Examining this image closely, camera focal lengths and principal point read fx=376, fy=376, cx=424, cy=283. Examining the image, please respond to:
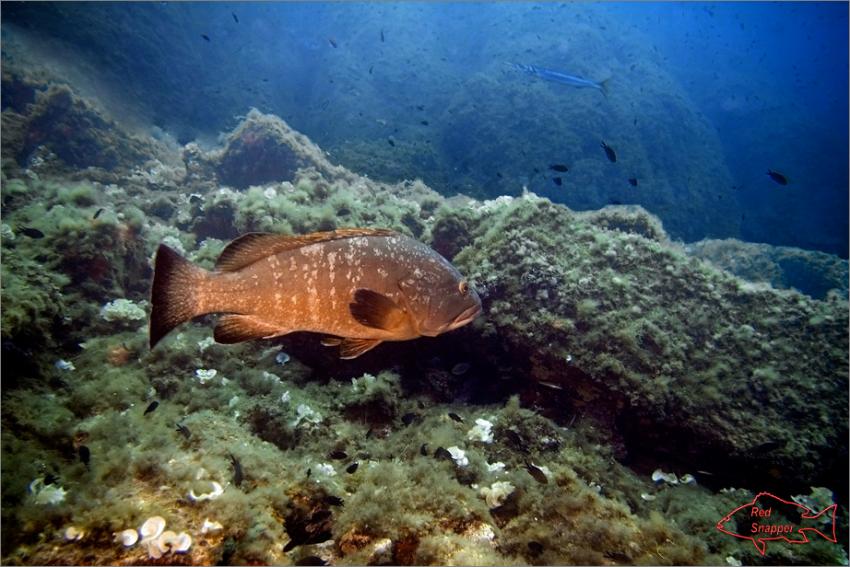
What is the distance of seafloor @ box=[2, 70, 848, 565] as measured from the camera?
9.96 feet

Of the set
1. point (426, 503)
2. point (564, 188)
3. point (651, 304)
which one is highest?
point (564, 188)

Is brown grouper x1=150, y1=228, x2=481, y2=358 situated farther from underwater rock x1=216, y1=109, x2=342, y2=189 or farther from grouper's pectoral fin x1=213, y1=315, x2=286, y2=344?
underwater rock x1=216, y1=109, x2=342, y2=189

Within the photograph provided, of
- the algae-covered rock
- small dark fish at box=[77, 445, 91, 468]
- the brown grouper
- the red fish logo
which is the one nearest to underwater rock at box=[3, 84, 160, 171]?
small dark fish at box=[77, 445, 91, 468]

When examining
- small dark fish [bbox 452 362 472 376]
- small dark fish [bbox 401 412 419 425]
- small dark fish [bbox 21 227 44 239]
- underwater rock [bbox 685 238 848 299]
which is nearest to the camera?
small dark fish [bbox 401 412 419 425]

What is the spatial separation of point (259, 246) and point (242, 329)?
22.7 inches

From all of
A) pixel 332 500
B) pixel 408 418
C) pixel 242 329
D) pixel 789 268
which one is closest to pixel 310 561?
pixel 332 500

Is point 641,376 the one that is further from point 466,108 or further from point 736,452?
point 466,108

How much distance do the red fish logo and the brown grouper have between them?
4726 mm

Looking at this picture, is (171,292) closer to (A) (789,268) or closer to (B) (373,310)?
(B) (373,310)

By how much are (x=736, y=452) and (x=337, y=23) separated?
35.1m

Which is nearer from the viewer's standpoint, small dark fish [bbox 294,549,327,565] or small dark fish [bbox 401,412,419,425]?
small dark fish [bbox 294,549,327,565]

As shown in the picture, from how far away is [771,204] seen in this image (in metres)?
28.0

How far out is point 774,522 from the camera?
471cm

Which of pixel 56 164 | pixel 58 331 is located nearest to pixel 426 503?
pixel 58 331
